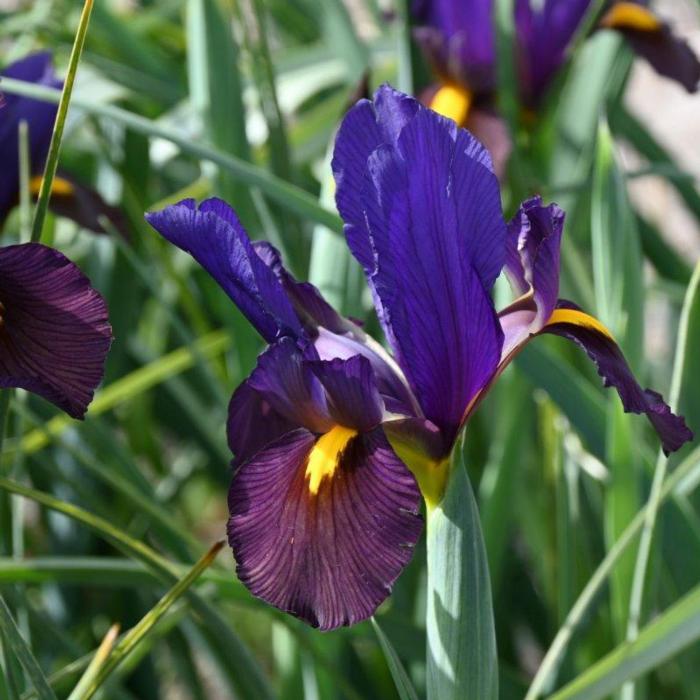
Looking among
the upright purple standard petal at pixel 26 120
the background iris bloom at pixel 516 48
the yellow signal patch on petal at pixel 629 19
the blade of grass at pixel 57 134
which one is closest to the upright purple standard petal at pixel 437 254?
the blade of grass at pixel 57 134

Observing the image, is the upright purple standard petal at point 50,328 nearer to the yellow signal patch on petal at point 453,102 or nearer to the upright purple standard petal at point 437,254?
the upright purple standard petal at point 437,254

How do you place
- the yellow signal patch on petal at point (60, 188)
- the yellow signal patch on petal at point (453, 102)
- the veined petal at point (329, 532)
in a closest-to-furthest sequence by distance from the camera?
the veined petal at point (329, 532)
the yellow signal patch on petal at point (60, 188)
the yellow signal patch on petal at point (453, 102)

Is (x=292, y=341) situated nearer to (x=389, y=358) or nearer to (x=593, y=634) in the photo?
(x=389, y=358)

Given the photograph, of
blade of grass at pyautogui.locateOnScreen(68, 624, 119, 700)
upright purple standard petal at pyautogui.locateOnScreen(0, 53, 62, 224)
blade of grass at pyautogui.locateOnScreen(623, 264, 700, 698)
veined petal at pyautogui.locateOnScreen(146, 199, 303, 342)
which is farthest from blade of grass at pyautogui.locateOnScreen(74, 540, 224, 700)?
upright purple standard petal at pyautogui.locateOnScreen(0, 53, 62, 224)

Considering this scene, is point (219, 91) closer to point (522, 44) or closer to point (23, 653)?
point (522, 44)

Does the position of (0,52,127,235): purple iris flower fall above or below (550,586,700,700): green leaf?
above

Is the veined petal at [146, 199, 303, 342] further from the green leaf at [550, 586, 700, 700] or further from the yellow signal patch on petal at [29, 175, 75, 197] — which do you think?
the yellow signal patch on petal at [29, 175, 75, 197]

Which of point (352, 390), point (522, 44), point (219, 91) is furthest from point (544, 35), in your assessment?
point (352, 390)
